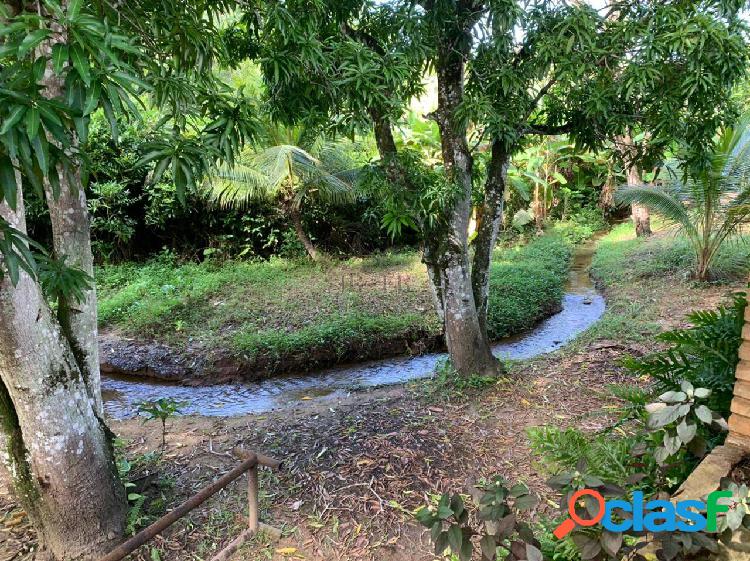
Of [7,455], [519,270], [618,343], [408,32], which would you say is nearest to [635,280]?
[519,270]

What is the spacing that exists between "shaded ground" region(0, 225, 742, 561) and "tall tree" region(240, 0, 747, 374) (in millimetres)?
833

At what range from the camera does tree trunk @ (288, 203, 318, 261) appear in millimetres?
10516

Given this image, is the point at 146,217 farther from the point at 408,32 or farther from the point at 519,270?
the point at 408,32

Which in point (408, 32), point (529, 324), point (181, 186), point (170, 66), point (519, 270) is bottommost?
point (529, 324)

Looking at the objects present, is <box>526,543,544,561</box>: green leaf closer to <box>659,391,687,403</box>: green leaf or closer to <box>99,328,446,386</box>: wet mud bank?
<box>659,391,687,403</box>: green leaf

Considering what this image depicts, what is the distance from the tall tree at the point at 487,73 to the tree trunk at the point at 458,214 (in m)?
0.01

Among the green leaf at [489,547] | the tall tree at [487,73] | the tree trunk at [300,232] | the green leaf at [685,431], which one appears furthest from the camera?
the tree trunk at [300,232]

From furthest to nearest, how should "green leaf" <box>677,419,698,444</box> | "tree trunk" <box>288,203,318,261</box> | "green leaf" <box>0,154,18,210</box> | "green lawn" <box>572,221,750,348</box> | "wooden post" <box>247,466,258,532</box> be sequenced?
"tree trunk" <box>288,203,318,261</box> < "green lawn" <box>572,221,750,348</box> < "wooden post" <box>247,466,258,532</box> < "green leaf" <box>677,419,698,444</box> < "green leaf" <box>0,154,18,210</box>

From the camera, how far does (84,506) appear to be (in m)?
2.55

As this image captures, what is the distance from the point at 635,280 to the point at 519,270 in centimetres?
200

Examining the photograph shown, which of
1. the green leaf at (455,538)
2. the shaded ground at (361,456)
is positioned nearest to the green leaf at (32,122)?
the green leaf at (455,538)

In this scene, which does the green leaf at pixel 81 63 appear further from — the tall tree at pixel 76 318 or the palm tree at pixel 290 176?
the palm tree at pixel 290 176

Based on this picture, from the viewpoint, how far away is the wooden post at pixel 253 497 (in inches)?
104

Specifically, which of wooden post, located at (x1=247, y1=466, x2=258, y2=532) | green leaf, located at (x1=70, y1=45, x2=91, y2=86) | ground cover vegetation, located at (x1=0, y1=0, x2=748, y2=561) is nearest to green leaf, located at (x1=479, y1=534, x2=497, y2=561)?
ground cover vegetation, located at (x1=0, y1=0, x2=748, y2=561)
